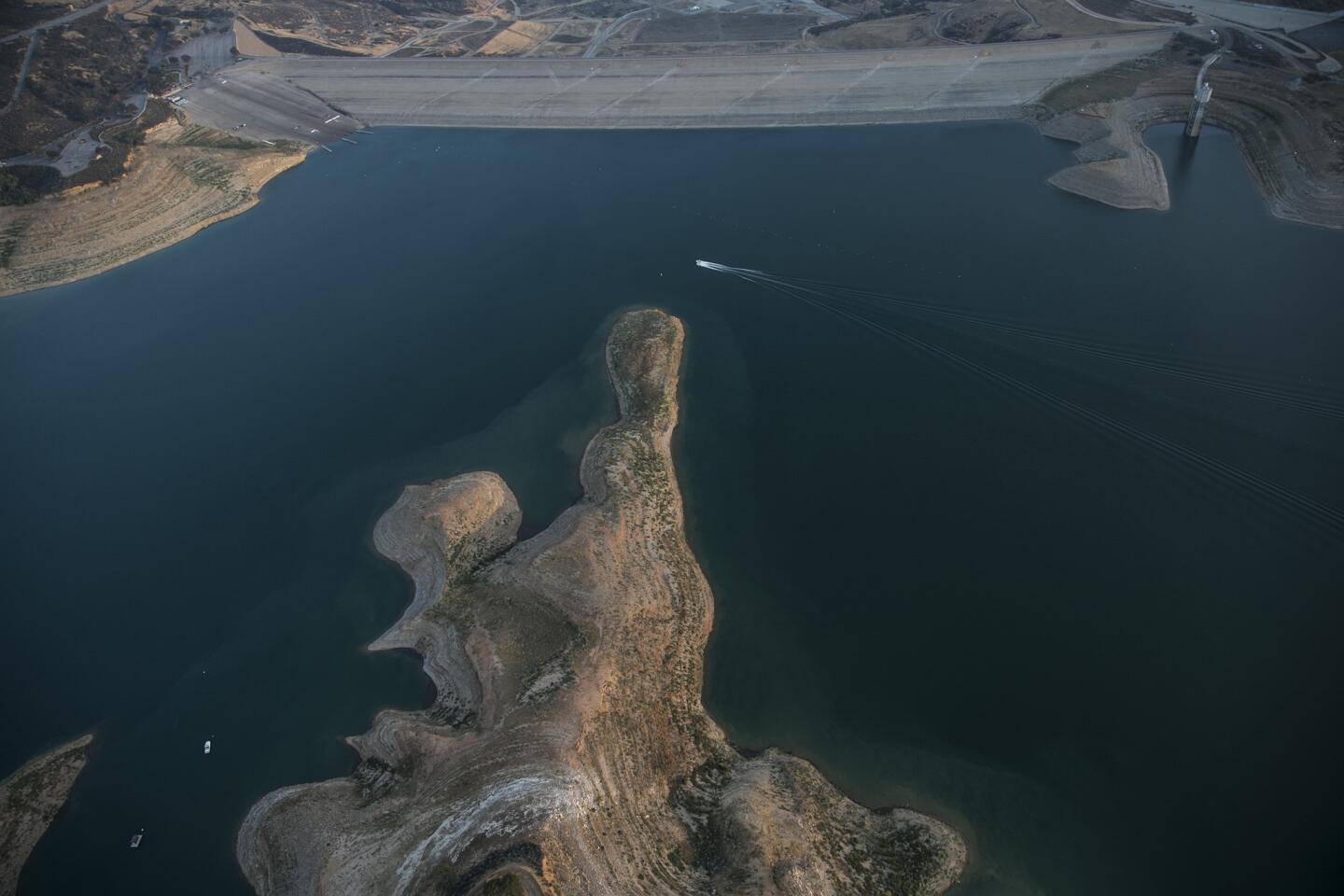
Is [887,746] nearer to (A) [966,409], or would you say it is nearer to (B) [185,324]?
(A) [966,409]

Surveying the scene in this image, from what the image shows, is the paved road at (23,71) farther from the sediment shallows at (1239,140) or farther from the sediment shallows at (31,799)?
the sediment shallows at (1239,140)

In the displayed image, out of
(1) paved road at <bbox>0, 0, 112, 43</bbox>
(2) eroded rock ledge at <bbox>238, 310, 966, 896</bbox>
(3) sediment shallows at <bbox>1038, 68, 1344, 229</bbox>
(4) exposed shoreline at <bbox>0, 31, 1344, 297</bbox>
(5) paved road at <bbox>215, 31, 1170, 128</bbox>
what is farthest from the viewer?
(1) paved road at <bbox>0, 0, 112, 43</bbox>

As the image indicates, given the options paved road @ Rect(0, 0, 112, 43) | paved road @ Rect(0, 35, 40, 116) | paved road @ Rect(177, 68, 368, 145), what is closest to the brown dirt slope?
paved road @ Rect(177, 68, 368, 145)

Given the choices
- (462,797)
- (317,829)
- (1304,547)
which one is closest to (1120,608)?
(1304,547)

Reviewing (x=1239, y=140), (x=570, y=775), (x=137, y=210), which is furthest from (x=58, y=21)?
(x=1239, y=140)

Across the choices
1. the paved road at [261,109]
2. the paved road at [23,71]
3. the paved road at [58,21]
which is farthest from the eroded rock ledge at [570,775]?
the paved road at [58,21]

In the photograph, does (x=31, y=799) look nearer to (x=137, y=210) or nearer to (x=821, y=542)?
(x=821, y=542)

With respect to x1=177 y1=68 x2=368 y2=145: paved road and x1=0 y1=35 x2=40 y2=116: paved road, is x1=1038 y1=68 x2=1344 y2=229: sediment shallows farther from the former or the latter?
x1=0 y1=35 x2=40 y2=116: paved road

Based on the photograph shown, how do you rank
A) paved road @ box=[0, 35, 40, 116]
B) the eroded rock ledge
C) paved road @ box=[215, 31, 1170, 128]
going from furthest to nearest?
paved road @ box=[215, 31, 1170, 128]
paved road @ box=[0, 35, 40, 116]
the eroded rock ledge
